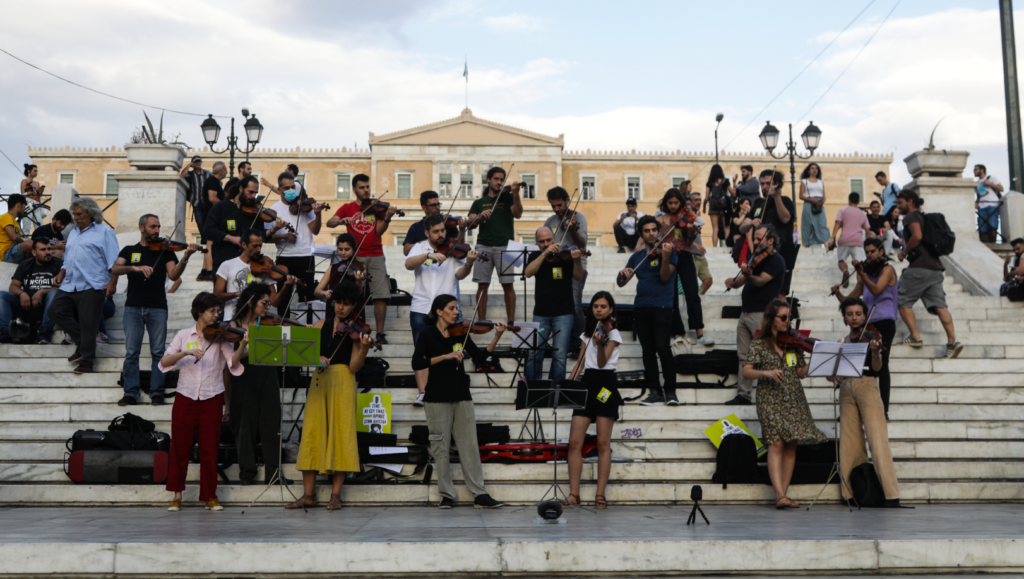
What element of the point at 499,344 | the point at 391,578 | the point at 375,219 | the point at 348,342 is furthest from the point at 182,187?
the point at 391,578

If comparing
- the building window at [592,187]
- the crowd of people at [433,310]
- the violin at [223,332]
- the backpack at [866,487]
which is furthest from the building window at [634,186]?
the violin at [223,332]

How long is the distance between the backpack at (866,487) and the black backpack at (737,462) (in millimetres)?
762

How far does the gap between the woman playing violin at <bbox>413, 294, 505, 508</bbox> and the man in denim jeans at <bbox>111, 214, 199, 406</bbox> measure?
9.87ft

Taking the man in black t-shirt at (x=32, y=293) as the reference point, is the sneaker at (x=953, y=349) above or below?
below

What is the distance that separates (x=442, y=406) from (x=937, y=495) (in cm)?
417

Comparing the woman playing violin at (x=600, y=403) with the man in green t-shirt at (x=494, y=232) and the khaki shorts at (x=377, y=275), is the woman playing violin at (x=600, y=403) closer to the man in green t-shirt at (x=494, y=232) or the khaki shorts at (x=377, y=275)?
the man in green t-shirt at (x=494, y=232)

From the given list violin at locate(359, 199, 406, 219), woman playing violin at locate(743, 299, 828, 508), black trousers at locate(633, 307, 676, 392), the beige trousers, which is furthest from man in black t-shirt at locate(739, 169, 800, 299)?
violin at locate(359, 199, 406, 219)

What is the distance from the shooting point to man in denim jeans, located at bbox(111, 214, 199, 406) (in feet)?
27.9

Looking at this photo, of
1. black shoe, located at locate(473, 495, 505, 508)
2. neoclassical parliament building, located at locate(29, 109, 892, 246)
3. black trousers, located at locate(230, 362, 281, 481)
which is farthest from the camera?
neoclassical parliament building, located at locate(29, 109, 892, 246)

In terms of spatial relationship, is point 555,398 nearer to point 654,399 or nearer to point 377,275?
point 654,399

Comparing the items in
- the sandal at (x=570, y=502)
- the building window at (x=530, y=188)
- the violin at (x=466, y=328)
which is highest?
the building window at (x=530, y=188)

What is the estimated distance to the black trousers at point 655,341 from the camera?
8609 millimetres

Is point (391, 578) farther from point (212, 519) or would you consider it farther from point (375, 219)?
point (375, 219)

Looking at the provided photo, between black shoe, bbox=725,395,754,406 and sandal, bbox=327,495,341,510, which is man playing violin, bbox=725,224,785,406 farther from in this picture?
sandal, bbox=327,495,341,510
